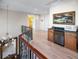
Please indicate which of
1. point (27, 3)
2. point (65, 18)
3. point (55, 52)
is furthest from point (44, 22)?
point (55, 52)

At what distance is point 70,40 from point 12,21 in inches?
302

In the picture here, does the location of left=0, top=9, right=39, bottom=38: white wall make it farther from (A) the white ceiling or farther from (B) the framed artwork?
(B) the framed artwork

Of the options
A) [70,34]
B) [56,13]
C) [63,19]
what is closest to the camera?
[70,34]

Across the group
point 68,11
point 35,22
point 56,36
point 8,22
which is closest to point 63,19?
point 68,11

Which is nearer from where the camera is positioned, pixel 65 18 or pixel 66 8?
pixel 66 8

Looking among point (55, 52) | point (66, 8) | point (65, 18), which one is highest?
point (66, 8)

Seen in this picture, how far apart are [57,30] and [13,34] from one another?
20.2 ft

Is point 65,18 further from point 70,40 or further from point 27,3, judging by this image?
point 27,3

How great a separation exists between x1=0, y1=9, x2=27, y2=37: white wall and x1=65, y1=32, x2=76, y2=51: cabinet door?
283 inches

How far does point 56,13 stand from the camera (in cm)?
769

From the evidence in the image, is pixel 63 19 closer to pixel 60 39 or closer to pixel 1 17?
pixel 60 39

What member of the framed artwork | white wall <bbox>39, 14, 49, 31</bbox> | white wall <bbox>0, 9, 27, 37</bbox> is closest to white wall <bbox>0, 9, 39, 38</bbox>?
white wall <bbox>0, 9, 27, 37</bbox>

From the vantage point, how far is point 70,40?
18.5 feet

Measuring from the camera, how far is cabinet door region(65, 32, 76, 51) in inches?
212
